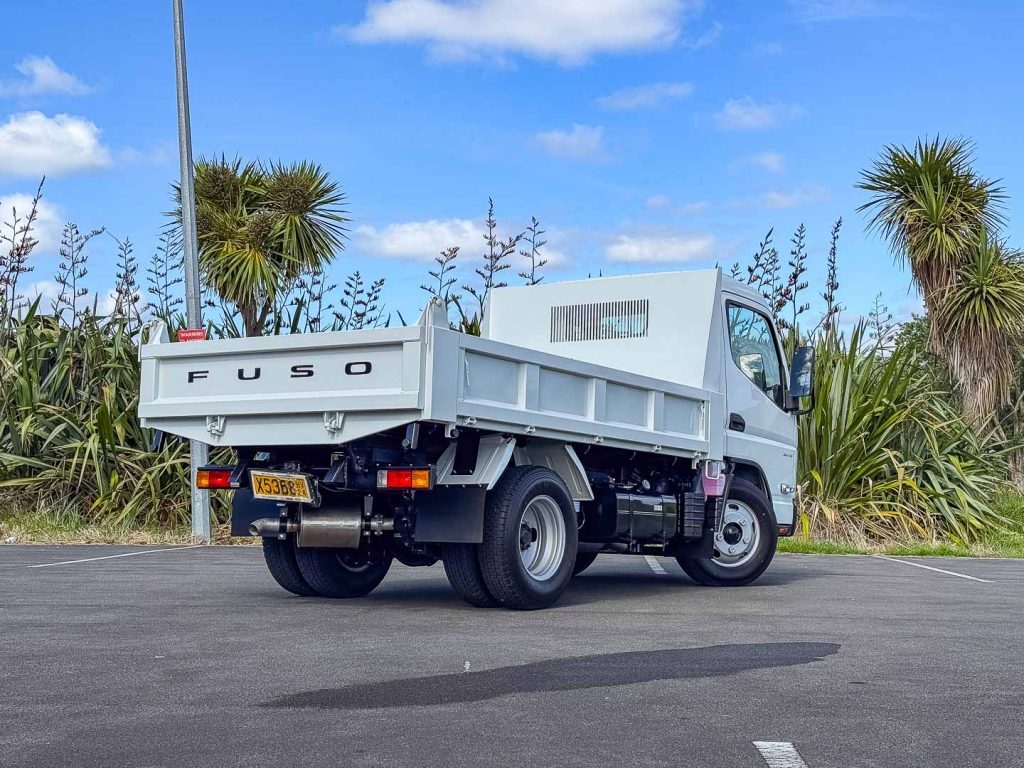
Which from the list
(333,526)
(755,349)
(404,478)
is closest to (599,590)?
(755,349)

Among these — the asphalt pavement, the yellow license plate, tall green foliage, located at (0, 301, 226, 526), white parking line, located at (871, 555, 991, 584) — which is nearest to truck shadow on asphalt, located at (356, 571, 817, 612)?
the asphalt pavement

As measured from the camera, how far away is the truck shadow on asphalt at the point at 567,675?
215 inches

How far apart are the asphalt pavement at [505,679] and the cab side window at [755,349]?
2067 millimetres

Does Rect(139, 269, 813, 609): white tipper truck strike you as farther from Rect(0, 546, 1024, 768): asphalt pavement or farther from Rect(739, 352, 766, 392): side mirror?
Rect(0, 546, 1024, 768): asphalt pavement

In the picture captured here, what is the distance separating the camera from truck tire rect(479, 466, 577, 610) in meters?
8.39

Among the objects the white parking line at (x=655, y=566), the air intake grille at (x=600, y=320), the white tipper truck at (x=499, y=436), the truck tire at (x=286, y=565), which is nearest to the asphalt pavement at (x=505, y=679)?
the truck tire at (x=286, y=565)

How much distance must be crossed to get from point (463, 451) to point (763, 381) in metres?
3.99

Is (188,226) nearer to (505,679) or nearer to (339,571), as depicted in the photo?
(339,571)

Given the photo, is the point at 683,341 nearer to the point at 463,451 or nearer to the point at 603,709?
the point at 463,451

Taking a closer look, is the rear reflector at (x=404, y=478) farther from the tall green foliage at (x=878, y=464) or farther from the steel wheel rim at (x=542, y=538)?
the tall green foliage at (x=878, y=464)

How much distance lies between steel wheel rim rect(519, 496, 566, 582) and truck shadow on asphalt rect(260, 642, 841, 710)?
201 cm

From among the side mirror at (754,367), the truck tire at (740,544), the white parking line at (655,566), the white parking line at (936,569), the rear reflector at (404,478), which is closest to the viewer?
the rear reflector at (404,478)

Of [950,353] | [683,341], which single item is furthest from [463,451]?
[950,353]

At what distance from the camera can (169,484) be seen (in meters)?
16.7
